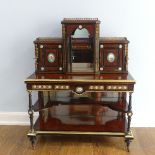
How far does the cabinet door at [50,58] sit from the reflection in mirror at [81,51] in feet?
0.40

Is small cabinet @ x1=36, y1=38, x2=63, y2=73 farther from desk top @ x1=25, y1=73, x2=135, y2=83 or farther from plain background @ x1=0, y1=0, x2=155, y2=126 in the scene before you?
plain background @ x1=0, y1=0, x2=155, y2=126

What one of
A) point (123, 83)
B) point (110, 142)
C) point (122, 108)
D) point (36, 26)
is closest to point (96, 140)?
point (110, 142)

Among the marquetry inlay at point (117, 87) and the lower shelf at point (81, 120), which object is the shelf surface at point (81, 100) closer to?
the lower shelf at point (81, 120)

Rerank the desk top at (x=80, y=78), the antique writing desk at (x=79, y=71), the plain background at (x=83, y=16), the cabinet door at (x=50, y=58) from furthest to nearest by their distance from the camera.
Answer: the plain background at (x=83, y=16), the cabinet door at (x=50, y=58), the antique writing desk at (x=79, y=71), the desk top at (x=80, y=78)

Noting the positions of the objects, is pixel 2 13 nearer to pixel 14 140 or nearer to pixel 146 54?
pixel 14 140

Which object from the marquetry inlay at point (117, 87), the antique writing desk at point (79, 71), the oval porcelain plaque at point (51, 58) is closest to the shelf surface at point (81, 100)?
the antique writing desk at point (79, 71)

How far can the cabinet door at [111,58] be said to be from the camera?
2.36 meters

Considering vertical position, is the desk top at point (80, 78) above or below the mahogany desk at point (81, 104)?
above

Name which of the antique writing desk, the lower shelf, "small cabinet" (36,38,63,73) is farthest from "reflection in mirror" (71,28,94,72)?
the lower shelf

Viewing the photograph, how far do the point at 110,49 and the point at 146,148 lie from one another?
905 millimetres

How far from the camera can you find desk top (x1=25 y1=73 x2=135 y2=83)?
7.10ft

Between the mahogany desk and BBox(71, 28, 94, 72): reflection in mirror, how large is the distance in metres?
0.13

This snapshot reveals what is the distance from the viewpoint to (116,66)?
7.85 feet

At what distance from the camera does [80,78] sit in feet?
7.28
